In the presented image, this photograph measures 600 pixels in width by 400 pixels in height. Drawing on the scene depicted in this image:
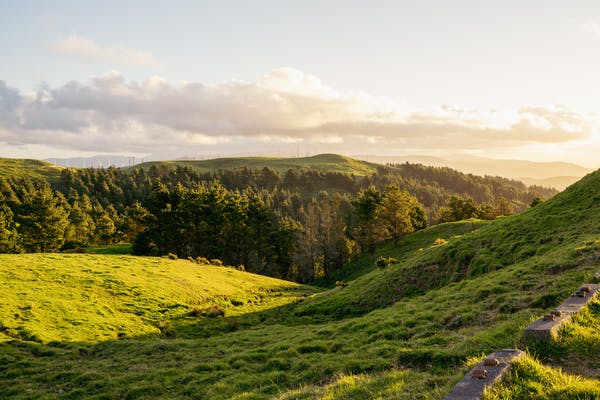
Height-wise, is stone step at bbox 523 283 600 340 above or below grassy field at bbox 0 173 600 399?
above

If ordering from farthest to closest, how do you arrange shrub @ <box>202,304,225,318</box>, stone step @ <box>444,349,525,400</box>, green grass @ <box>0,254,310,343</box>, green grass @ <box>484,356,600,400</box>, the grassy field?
shrub @ <box>202,304,225,318</box> < green grass @ <box>0,254,310,343</box> < the grassy field < stone step @ <box>444,349,525,400</box> < green grass @ <box>484,356,600,400</box>

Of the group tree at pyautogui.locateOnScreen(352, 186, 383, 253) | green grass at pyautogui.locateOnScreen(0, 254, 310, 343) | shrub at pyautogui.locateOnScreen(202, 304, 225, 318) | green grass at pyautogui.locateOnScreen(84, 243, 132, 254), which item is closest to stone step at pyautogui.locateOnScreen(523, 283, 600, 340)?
green grass at pyautogui.locateOnScreen(0, 254, 310, 343)

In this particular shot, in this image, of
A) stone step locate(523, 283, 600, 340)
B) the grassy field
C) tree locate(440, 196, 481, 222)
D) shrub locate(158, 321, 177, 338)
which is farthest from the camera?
tree locate(440, 196, 481, 222)

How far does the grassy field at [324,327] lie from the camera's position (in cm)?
1067

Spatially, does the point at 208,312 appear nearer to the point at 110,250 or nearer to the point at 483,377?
the point at 483,377

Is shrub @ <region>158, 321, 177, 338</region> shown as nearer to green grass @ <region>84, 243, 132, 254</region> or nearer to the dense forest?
the dense forest

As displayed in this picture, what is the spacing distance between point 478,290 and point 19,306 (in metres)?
33.4

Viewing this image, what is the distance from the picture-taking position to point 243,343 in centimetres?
2467

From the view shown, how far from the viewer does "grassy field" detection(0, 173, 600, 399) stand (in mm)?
10672

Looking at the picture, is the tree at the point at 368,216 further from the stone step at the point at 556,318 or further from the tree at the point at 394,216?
the stone step at the point at 556,318

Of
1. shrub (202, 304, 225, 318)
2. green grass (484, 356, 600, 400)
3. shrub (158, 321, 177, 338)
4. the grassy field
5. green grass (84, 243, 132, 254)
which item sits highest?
green grass (484, 356, 600, 400)

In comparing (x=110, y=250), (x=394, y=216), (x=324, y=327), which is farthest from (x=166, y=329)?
(x=394, y=216)

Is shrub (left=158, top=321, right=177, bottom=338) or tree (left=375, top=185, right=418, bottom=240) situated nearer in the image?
shrub (left=158, top=321, right=177, bottom=338)

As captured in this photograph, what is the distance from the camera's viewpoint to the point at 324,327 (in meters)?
24.0
